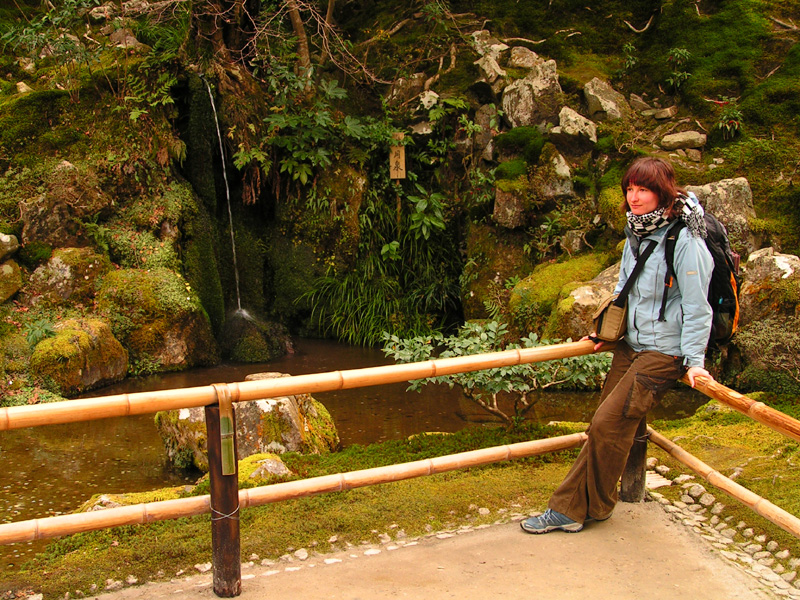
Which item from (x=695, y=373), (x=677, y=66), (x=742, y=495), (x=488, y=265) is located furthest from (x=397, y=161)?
(x=742, y=495)

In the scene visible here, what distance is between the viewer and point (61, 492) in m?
5.38

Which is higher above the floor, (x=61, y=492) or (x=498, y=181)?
(x=498, y=181)

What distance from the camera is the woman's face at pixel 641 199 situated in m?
3.13

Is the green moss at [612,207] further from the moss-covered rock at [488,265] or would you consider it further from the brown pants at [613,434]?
the brown pants at [613,434]

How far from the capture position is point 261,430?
5395 millimetres

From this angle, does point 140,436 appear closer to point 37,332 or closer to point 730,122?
point 37,332

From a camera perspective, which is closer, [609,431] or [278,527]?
[609,431]

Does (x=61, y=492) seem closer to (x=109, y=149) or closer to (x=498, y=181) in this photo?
(x=109, y=149)

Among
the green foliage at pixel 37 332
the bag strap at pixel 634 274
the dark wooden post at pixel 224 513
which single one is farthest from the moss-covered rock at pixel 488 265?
the dark wooden post at pixel 224 513

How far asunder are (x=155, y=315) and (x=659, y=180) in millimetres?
7163

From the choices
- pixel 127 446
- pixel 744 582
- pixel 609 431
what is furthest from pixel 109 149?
pixel 744 582

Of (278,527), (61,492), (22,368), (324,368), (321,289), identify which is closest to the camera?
(278,527)

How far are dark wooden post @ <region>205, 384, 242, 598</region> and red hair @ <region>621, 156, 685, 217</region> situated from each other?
200cm

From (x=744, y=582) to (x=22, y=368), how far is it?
7.31 meters
